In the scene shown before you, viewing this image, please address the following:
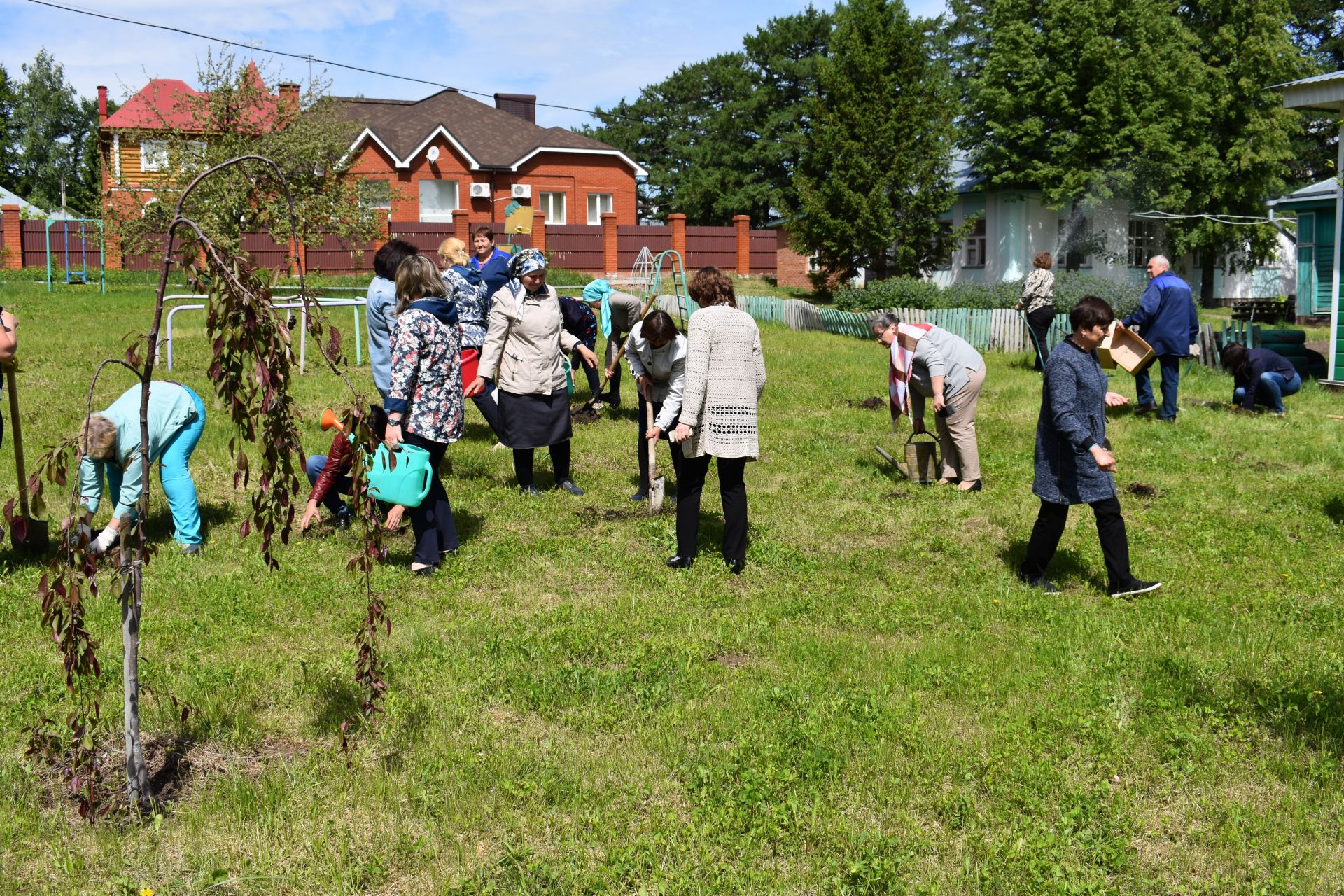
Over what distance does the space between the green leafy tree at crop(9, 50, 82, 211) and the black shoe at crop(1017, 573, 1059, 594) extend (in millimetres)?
71713

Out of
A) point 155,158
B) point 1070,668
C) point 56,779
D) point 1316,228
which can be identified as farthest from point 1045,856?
point 1316,228

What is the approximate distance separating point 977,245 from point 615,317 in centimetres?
2836

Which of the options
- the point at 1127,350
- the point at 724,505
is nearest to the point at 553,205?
the point at 1127,350

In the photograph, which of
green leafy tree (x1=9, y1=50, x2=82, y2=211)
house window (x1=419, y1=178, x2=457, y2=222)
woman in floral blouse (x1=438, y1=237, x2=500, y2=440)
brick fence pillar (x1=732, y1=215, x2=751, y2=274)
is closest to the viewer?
woman in floral blouse (x1=438, y1=237, x2=500, y2=440)

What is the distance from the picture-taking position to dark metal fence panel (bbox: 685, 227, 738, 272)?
35531 mm

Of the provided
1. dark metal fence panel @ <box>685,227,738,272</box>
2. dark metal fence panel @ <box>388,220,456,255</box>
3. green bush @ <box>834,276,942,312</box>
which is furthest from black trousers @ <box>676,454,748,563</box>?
dark metal fence panel @ <box>685,227,738,272</box>

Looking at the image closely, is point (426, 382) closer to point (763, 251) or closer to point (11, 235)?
point (763, 251)

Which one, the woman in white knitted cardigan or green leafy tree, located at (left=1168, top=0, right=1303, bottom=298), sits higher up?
green leafy tree, located at (left=1168, top=0, right=1303, bottom=298)

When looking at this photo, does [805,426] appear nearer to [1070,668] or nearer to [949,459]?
[949,459]

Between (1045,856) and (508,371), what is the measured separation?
17.8ft

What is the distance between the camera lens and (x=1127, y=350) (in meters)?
10.7

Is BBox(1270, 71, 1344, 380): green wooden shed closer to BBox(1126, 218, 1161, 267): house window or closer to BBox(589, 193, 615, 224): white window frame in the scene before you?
BBox(1126, 218, 1161, 267): house window

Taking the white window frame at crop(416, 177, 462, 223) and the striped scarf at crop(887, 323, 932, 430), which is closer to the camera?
the striped scarf at crop(887, 323, 932, 430)

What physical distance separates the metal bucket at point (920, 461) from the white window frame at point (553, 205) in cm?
3175
